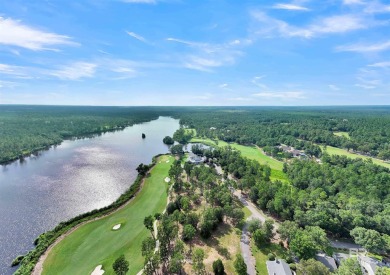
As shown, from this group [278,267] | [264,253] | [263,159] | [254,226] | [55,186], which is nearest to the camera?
[278,267]

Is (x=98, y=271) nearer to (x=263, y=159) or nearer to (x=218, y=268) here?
(x=218, y=268)

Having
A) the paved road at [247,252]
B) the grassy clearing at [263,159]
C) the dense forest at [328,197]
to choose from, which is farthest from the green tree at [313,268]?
the grassy clearing at [263,159]

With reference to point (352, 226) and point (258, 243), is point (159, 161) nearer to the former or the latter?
point (258, 243)

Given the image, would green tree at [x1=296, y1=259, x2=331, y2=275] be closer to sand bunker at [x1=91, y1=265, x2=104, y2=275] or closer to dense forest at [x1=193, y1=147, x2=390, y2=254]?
dense forest at [x1=193, y1=147, x2=390, y2=254]

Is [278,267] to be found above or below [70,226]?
above

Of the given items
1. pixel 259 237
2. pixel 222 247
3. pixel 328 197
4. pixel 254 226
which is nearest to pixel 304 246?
pixel 259 237

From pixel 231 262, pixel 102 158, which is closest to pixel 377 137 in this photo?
pixel 231 262
